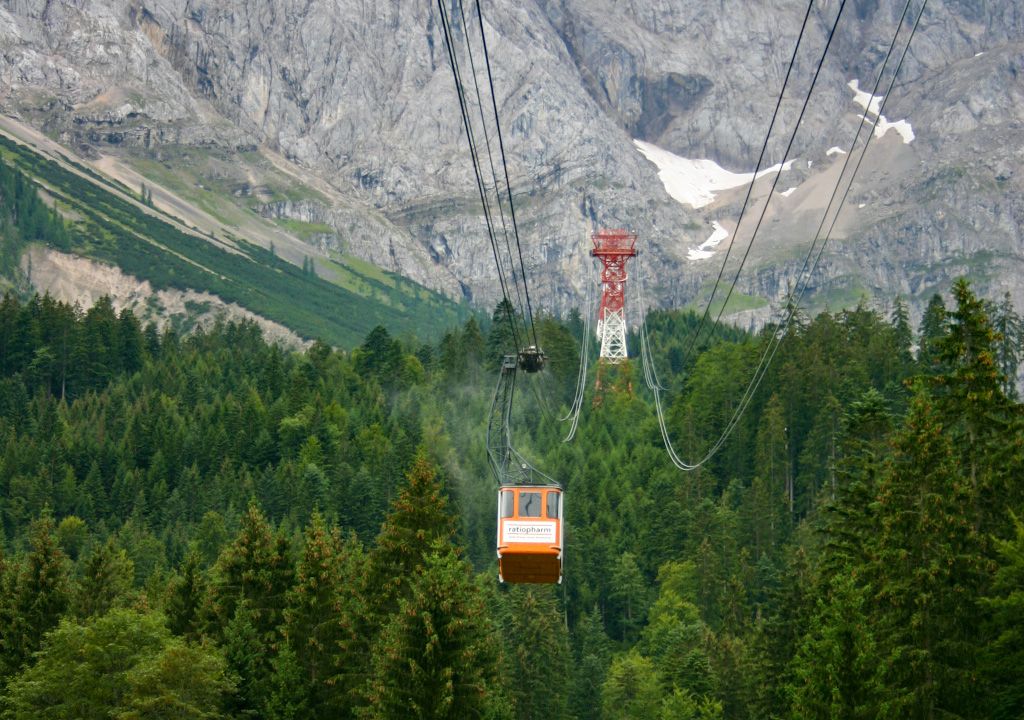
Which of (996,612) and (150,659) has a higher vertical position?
(996,612)

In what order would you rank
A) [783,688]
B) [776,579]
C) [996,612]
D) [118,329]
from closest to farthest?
[996,612] < [783,688] < [776,579] < [118,329]

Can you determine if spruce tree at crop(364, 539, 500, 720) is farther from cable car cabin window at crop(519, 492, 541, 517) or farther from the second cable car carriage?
cable car cabin window at crop(519, 492, 541, 517)

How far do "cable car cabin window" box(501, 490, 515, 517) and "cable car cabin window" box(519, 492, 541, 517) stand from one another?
25 centimetres

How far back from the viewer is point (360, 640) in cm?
5500

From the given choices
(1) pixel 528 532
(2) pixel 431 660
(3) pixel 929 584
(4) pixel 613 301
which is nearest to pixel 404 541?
(2) pixel 431 660

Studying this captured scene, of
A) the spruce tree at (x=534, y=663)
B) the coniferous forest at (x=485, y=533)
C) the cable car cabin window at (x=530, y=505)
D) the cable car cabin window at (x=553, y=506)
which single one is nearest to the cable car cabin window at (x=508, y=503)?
the cable car cabin window at (x=530, y=505)

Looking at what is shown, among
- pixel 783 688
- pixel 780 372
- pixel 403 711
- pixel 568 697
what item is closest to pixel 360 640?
pixel 403 711

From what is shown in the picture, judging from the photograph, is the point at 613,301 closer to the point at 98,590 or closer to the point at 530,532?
the point at 98,590

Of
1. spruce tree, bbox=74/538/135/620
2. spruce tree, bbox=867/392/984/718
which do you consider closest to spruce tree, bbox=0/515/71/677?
spruce tree, bbox=74/538/135/620

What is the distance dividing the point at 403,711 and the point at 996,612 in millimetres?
20883

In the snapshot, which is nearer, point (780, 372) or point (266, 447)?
point (780, 372)

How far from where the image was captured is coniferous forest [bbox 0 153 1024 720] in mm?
41406

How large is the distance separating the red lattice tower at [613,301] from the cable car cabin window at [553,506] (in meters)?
101

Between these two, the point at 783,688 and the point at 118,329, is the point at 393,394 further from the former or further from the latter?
the point at 783,688
